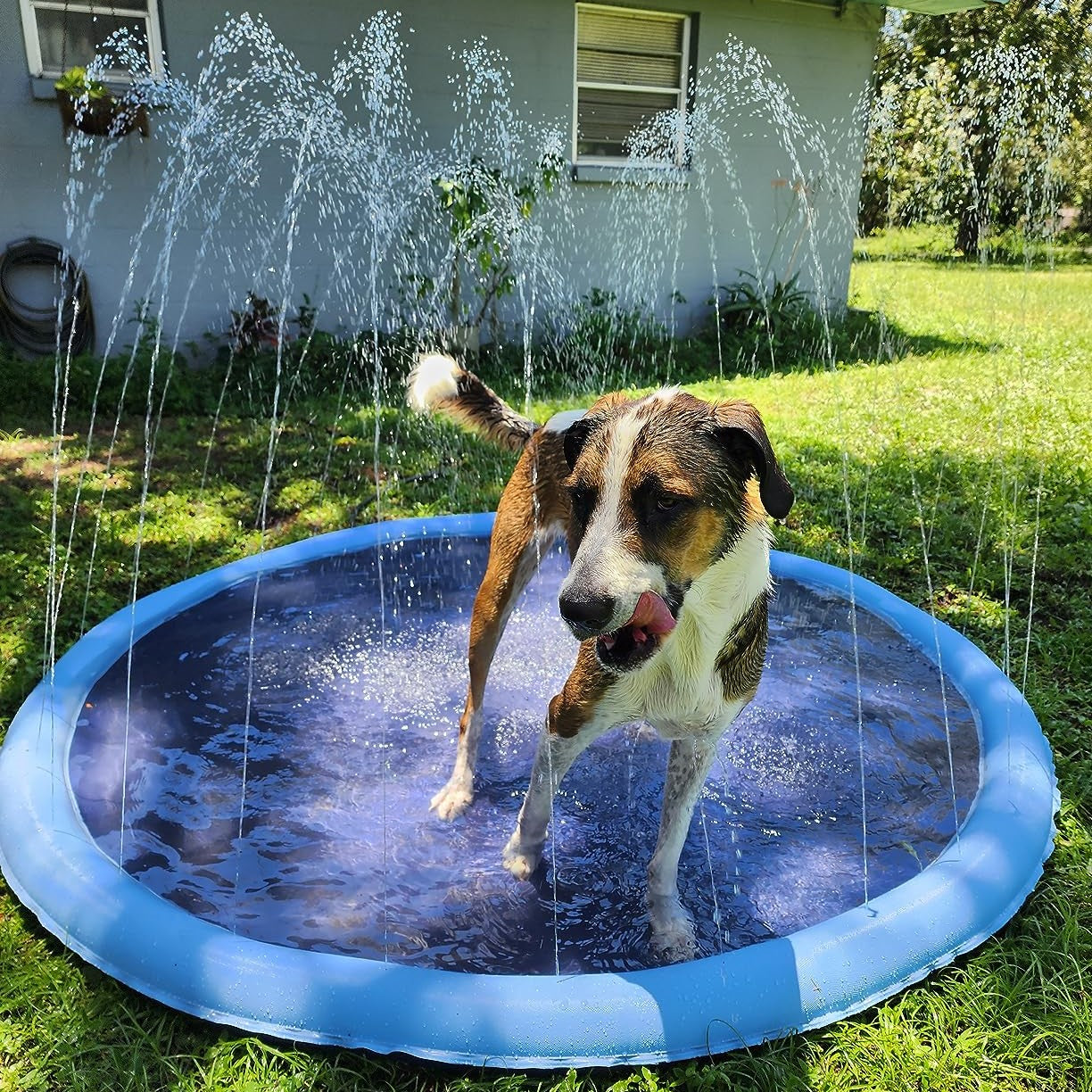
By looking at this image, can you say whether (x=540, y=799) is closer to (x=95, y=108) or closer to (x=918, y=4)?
(x=95, y=108)

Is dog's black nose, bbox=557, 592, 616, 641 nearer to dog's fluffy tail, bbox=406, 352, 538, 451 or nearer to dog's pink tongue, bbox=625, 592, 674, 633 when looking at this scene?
dog's pink tongue, bbox=625, 592, 674, 633

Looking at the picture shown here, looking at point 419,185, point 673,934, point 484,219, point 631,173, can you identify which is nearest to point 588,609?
point 673,934

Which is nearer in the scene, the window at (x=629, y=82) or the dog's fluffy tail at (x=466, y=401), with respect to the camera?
the dog's fluffy tail at (x=466, y=401)

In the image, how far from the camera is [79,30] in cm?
828

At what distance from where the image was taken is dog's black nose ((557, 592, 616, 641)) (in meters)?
2.07

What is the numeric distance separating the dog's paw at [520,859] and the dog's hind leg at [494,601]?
361 millimetres

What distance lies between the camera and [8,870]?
2.79 metres

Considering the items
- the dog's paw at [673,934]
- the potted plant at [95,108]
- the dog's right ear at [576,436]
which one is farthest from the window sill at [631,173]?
the dog's paw at [673,934]

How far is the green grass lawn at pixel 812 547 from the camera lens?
2352 millimetres

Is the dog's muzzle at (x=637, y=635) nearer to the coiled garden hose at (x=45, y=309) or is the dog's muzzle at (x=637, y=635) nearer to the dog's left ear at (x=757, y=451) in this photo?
the dog's left ear at (x=757, y=451)

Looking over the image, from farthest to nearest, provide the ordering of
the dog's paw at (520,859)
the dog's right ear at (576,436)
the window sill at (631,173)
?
the window sill at (631,173) → the dog's paw at (520,859) → the dog's right ear at (576,436)

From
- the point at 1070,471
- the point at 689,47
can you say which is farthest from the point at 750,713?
the point at 689,47

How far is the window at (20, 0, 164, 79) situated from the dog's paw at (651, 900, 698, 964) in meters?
8.48

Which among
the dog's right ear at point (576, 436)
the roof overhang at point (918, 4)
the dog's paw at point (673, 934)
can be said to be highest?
the roof overhang at point (918, 4)
